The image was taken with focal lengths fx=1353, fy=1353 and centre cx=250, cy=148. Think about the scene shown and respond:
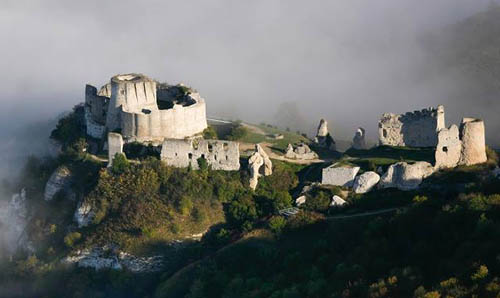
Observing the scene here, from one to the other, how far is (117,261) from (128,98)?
11283 millimetres

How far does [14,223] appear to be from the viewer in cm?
7300

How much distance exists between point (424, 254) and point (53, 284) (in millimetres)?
19273

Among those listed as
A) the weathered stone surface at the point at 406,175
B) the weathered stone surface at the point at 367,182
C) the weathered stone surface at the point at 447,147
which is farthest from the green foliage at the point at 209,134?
the weathered stone surface at the point at 447,147

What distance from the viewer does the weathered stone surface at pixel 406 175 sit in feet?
213

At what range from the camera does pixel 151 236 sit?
65688 millimetres

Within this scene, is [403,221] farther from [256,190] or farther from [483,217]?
[256,190]

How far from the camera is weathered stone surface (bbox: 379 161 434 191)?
6488cm

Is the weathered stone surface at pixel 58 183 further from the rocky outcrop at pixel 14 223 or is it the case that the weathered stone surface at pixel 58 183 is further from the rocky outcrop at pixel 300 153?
the rocky outcrop at pixel 300 153

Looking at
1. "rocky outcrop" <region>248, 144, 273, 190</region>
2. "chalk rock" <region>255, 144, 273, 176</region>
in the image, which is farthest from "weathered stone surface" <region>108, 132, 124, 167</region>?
"chalk rock" <region>255, 144, 273, 176</region>

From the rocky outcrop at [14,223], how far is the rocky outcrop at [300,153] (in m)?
14.5

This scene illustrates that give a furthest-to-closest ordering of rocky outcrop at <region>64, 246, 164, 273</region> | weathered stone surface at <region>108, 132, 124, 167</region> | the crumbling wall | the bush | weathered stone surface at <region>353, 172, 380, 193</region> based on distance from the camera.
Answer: weathered stone surface at <region>108, 132, 124, 167</region>
the crumbling wall
the bush
weathered stone surface at <region>353, 172, 380, 193</region>
rocky outcrop at <region>64, 246, 164, 273</region>

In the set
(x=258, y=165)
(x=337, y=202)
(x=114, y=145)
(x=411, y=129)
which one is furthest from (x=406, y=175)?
(x=114, y=145)

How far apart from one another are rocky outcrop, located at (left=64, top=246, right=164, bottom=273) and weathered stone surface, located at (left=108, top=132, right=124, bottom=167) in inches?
232

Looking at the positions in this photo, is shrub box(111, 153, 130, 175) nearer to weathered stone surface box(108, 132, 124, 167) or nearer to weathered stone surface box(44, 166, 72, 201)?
weathered stone surface box(108, 132, 124, 167)
